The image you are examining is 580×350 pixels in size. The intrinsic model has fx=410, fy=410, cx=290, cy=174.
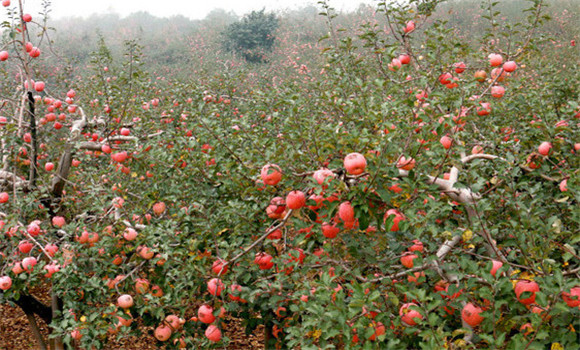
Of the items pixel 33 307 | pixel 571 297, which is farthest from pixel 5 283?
pixel 571 297

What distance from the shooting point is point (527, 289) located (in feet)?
5.59

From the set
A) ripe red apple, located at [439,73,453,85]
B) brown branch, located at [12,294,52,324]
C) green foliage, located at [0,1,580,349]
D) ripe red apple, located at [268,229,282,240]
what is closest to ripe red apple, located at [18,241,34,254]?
green foliage, located at [0,1,580,349]

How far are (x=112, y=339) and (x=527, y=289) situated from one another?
4628 millimetres

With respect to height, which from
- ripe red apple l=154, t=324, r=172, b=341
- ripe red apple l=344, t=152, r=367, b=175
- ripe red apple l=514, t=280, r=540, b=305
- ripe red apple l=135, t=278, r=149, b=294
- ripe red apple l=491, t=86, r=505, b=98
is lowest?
ripe red apple l=154, t=324, r=172, b=341

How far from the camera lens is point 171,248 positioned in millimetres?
2527

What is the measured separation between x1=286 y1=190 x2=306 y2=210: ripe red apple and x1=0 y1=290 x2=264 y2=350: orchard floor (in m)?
3.36

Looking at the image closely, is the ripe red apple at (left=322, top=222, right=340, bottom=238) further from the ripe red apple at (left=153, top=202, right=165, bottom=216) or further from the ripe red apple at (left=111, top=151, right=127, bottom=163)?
the ripe red apple at (left=111, top=151, right=127, bottom=163)

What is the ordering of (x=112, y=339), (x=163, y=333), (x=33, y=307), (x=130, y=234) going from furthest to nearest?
1. (x=112, y=339)
2. (x=33, y=307)
3. (x=130, y=234)
4. (x=163, y=333)

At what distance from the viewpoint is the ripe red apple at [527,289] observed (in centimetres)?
168

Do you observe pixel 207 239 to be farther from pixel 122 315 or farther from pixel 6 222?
pixel 6 222

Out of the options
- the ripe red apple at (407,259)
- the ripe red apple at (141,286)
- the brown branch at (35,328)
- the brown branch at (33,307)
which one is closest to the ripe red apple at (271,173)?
the ripe red apple at (407,259)

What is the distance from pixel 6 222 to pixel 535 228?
364 centimetres

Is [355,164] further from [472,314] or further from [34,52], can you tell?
[34,52]

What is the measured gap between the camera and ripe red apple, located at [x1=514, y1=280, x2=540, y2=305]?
168 cm
